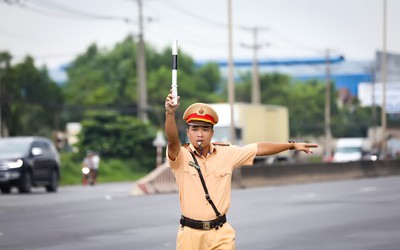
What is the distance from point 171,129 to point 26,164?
2644 centimetres

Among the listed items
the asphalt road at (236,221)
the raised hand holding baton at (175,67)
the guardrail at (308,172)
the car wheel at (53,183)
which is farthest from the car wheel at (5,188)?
the raised hand holding baton at (175,67)

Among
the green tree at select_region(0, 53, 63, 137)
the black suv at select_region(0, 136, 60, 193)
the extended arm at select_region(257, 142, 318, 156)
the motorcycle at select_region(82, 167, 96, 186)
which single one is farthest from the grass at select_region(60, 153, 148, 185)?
the extended arm at select_region(257, 142, 318, 156)

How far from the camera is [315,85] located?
518 ft

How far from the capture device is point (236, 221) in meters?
20.6

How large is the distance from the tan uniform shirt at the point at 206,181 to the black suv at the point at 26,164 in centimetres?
2552

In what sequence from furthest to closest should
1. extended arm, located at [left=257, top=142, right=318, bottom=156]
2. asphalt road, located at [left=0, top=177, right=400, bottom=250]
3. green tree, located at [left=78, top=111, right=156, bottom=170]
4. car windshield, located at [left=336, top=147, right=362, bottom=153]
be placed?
car windshield, located at [left=336, top=147, right=362, bottom=153], green tree, located at [left=78, top=111, right=156, bottom=170], asphalt road, located at [left=0, top=177, right=400, bottom=250], extended arm, located at [left=257, top=142, right=318, bottom=156]

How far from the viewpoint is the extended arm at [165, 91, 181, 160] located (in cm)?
743

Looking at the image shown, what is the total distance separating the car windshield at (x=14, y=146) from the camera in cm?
3419

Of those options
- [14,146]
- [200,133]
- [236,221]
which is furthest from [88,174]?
[200,133]

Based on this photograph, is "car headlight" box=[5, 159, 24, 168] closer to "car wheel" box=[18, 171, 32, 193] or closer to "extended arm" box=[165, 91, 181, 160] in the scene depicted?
"car wheel" box=[18, 171, 32, 193]

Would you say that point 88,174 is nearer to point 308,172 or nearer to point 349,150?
point 308,172

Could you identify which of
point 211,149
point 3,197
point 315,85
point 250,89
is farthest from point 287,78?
point 211,149

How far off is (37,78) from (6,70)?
141 inches

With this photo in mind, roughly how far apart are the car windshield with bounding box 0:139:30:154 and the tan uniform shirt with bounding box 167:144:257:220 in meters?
26.3
